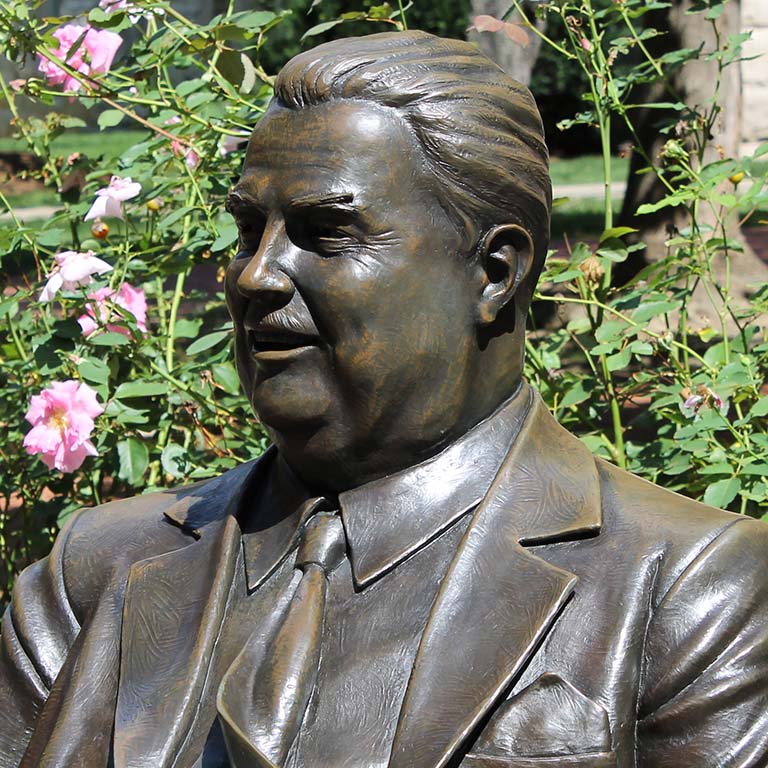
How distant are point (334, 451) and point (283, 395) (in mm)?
115

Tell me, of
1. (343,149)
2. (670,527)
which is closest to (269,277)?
(343,149)

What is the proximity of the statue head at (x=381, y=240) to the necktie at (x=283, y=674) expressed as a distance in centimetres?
13

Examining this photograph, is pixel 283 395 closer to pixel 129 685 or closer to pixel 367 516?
pixel 367 516

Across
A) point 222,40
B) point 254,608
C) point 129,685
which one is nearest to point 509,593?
point 254,608

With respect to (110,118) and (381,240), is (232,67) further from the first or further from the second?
(381,240)

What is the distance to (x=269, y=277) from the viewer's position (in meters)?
2.19

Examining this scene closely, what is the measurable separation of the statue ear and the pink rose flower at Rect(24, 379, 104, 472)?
60.6 inches

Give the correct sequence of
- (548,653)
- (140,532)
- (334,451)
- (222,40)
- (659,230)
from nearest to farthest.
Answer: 1. (548,653)
2. (334,451)
3. (140,532)
4. (222,40)
5. (659,230)

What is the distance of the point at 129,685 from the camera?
2.30 meters

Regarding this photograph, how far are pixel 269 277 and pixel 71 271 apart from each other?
1.62 metres

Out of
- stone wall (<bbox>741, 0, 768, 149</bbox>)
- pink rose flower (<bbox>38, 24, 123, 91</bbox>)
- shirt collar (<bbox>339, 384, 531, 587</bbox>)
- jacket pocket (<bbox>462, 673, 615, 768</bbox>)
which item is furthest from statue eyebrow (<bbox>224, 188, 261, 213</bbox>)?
stone wall (<bbox>741, 0, 768, 149</bbox>)

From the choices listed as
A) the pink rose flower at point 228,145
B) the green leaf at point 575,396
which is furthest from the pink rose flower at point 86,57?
the green leaf at point 575,396

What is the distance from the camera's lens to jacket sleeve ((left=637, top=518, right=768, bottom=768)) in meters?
2.07

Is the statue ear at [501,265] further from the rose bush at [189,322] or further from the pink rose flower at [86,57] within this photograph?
the pink rose flower at [86,57]
